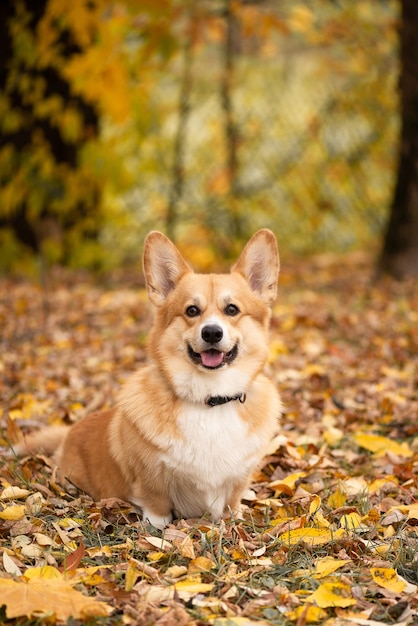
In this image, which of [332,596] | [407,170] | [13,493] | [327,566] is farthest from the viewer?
[407,170]

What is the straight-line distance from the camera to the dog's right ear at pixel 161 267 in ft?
10.3

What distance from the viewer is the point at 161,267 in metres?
3.19

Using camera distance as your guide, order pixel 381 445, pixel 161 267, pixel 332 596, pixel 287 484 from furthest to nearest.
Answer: pixel 381 445 < pixel 287 484 < pixel 161 267 < pixel 332 596

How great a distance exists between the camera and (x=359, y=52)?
9.40m

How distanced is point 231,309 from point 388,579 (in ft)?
3.93

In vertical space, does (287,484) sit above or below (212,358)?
below

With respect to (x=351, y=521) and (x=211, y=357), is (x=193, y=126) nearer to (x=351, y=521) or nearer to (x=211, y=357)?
(x=211, y=357)

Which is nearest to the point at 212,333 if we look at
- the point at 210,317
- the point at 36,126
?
the point at 210,317

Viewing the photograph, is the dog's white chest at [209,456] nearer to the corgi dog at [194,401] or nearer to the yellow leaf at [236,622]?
the corgi dog at [194,401]

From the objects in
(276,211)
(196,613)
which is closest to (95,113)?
(276,211)

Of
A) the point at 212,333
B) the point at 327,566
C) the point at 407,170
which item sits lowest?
the point at 327,566

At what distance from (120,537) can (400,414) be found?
2.08 metres

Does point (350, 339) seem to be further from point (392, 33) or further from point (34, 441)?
point (392, 33)

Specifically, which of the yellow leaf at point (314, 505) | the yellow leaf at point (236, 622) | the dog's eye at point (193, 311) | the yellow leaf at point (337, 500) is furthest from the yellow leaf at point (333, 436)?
the yellow leaf at point (236, 622)
